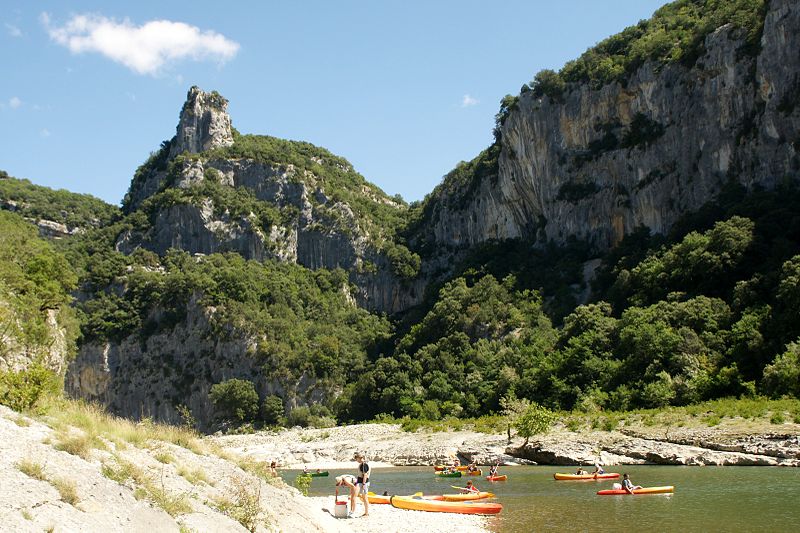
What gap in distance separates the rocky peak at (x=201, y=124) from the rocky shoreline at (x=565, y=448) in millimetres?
88040

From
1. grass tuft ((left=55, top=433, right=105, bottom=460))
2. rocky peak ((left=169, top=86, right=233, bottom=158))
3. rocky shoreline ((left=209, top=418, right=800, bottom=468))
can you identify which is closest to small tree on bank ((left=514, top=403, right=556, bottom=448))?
rocky shoreline ((left=209, top=418, right=800, bottom=468))

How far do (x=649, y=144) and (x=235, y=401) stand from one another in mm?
60698

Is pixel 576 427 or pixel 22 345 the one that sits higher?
pixel 22 345

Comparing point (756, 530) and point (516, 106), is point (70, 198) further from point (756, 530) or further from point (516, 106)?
point (756, 530)

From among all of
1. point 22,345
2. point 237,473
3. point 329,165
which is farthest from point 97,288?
point 237,473

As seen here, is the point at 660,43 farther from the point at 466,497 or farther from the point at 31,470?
the point at 31,470

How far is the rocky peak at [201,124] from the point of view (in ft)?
452

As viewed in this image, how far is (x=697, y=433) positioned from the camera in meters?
38.4

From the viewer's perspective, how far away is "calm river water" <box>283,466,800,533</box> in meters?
19.7

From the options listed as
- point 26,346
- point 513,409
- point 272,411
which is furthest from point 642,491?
point 272,411

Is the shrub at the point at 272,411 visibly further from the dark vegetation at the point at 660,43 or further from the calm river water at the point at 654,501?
the calm river water at the point at 654,501

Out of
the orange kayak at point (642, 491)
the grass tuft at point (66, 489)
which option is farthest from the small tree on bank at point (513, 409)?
the grass tuft at point (66, 489)

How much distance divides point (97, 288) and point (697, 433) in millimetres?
95536

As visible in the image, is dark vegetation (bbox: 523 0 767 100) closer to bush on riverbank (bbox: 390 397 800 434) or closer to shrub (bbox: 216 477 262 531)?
bush on riverbank (bbox: 390 397 800 434)
